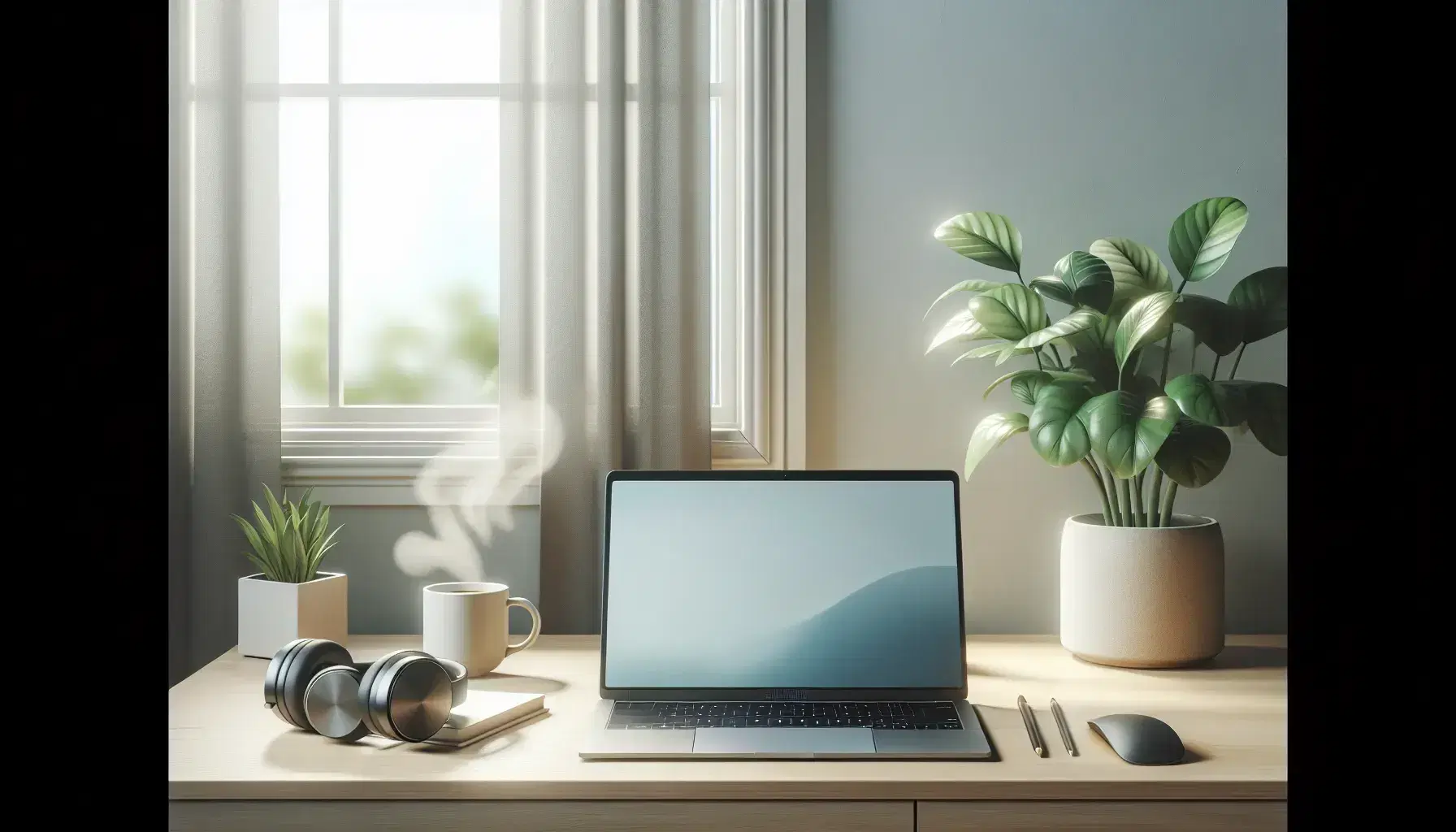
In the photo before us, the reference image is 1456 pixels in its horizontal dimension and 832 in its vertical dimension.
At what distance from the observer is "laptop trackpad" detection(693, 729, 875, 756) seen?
33.6 inches

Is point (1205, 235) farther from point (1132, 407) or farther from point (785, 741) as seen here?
point (785, 741)

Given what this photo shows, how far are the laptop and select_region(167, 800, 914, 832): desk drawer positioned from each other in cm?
12

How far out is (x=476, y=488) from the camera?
1338mm

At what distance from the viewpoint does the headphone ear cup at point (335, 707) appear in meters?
0.89

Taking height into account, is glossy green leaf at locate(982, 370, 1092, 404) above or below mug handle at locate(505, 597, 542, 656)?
above

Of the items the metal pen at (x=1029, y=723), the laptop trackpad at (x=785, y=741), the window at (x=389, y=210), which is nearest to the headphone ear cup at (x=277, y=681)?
the laptop trackpad at (x=785, y=741)

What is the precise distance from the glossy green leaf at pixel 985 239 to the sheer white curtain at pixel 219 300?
0.93 meters

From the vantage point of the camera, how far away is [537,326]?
1.32 m

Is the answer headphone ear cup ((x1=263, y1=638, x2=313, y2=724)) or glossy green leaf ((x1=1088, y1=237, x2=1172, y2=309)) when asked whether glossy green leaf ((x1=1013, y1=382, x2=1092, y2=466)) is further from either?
headphone ear cup ((x1=263, y1=638, x2=313, y2=724))

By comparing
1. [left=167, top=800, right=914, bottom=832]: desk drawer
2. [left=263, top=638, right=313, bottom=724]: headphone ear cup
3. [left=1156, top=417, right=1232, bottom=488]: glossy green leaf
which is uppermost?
[left=1156, top=417, right=1232, bottom=488]: glossy green leaf

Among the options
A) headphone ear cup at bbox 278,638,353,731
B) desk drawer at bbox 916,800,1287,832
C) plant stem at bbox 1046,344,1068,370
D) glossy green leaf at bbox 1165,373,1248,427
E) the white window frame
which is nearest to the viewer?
desk drawer at bbox 916,800,1287,832

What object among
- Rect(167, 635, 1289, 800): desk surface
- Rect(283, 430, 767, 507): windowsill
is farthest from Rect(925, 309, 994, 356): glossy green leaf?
Rect(167, 635, 1289, 800): desk surface

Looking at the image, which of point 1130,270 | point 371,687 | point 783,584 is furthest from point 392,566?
point 1130,270
